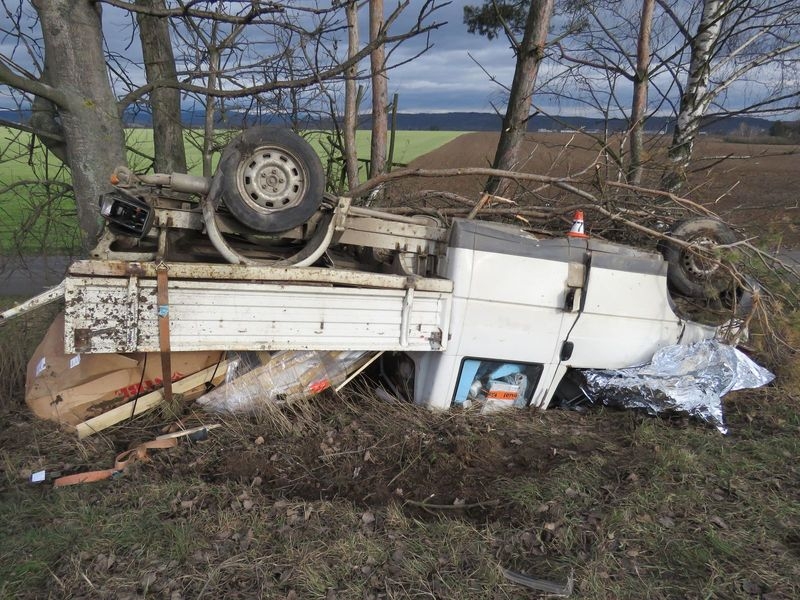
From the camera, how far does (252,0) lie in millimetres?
3877

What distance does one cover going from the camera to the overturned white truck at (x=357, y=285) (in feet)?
10.9

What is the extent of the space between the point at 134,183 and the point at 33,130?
1.70m

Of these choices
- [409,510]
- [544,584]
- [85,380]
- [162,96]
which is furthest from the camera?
[162,96]

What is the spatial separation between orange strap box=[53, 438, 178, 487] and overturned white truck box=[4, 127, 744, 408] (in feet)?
1.89

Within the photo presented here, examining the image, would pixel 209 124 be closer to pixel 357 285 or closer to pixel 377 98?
pixel 377 98

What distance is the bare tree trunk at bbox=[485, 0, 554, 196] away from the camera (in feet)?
22.6

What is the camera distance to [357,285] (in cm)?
367

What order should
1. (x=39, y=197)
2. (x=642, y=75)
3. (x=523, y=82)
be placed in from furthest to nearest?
(x=642, y=75)
(x=523, y=82)
(x=39, y=197)

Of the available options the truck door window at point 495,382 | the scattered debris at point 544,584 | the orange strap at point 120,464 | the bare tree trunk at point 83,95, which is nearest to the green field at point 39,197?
the bare tree trunk at point 83,95

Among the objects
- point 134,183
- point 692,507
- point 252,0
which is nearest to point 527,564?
point 692,507

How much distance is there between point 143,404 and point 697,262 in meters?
4.14

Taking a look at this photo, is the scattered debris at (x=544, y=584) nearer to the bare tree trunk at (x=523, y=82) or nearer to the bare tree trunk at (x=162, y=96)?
the bare tree trunk at (x=523, y=82)

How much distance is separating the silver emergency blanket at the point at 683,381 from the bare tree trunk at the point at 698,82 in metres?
4.17

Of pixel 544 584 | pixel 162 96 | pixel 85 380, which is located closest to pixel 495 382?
pixel 544 584
